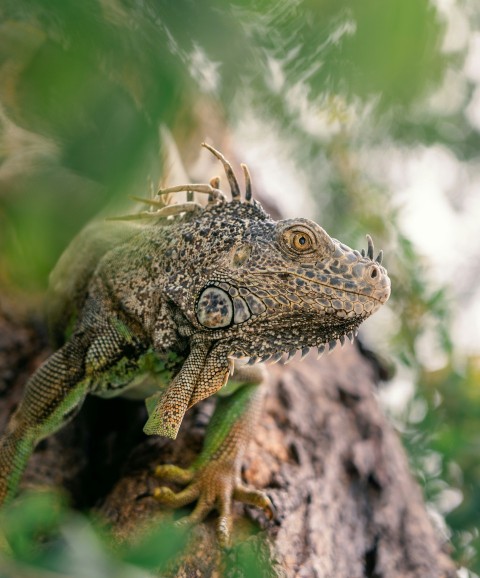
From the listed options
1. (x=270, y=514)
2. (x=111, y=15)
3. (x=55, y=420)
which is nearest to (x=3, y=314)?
(x=55, y=420)

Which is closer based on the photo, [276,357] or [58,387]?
[276,357]

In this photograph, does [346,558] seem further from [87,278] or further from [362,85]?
[362,85]

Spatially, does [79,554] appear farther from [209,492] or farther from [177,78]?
[209,492]

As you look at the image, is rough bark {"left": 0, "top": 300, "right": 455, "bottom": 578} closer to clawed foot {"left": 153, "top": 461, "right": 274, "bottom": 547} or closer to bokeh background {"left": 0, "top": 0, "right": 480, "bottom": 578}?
clawed foot {"left": 153, "top": 461, "right": 274, "bottom": 547}

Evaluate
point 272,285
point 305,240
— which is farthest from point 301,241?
point 272,285

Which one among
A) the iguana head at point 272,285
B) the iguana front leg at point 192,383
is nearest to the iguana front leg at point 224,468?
the iguana front leg at point 192,383

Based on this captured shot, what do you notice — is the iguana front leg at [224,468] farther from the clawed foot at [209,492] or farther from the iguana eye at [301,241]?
the iguana eye at [301,241]

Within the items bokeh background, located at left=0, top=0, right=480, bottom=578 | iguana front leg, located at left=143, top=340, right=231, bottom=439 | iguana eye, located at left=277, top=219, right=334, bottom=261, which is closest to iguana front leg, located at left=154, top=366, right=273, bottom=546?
iguana front leg, located at left=143, top=340, right=231, bottom=439
